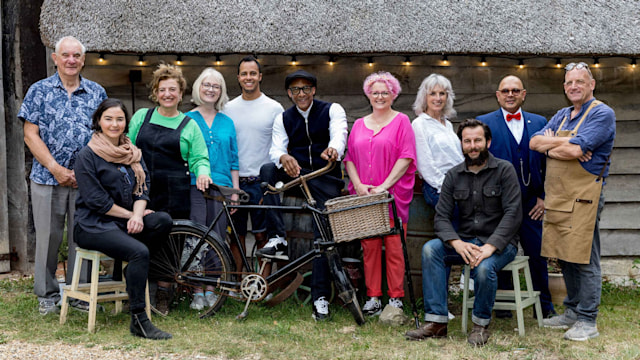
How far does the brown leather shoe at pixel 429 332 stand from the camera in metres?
3.82

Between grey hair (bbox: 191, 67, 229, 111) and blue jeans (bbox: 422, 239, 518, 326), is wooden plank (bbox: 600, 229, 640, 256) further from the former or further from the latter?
grey hair (bbox: 191, 67, 229, 111)

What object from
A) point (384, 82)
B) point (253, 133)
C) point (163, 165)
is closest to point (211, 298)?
point (163, 165)

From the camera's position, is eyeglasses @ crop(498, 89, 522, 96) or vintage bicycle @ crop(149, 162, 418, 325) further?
eyeglasses @ crop(498, 89, 522, 96)

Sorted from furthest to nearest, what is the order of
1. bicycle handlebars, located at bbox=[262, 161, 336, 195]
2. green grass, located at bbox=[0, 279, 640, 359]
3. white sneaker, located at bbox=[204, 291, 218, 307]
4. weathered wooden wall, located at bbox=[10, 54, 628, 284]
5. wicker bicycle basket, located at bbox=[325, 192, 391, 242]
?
1. weathered wooden wall, located at bbox=[10, 54, 628, 284]
2. white sneaker, located at bbox=[204, 291, 218, 307]
3. bicycle handlebars, located at bbox=[262, 161, 336, 195]
4. wicker bicycle basket, located at bbox=[325, 192, 391, 242]
5. green grass, located at bbox=[0, 279, 640, 359]

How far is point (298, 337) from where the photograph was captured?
150 inches

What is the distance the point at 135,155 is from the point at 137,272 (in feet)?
2.60

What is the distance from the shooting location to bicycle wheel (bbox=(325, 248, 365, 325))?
4.07 metres

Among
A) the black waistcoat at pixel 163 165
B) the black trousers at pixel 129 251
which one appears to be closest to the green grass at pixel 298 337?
the black trousers at pixel 129 251

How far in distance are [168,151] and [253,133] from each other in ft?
2.35

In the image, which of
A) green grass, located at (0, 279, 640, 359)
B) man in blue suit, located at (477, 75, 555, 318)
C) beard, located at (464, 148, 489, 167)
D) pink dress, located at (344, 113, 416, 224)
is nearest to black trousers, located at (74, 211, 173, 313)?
green grass, located at (0, 279, 640, 359)

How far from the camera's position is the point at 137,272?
3826mm

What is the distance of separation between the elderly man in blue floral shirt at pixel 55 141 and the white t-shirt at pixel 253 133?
3.58 feet

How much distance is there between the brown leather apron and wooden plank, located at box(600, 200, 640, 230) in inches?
86.7

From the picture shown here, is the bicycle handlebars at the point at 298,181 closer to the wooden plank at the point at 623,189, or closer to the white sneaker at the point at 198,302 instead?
the white sneaker at the point at 198,302
